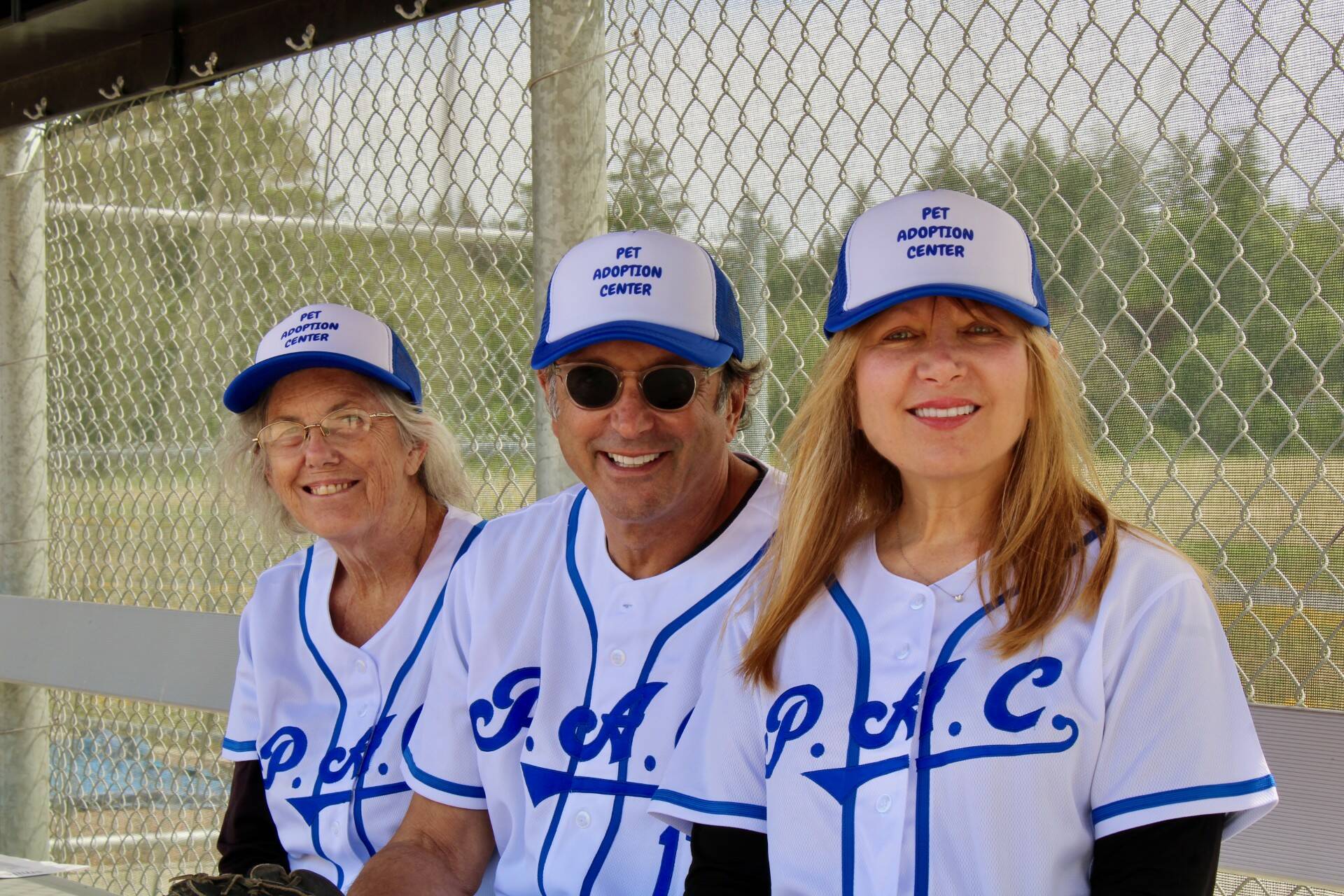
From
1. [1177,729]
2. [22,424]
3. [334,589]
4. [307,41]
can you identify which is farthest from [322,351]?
[22,424]

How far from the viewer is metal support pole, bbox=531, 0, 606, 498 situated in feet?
7.75

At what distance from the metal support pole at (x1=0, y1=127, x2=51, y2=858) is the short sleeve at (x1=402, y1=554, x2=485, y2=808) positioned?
241cm

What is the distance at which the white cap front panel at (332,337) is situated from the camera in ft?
8.01

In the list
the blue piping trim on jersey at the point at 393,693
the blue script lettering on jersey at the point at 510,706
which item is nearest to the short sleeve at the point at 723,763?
the blue script lettering on jersey at the point at 510,706

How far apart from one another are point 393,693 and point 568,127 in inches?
40.3

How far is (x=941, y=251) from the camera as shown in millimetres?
1547

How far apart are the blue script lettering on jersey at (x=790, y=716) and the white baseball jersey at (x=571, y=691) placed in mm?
218

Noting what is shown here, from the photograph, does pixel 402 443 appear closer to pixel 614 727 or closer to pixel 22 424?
pixel 614 727

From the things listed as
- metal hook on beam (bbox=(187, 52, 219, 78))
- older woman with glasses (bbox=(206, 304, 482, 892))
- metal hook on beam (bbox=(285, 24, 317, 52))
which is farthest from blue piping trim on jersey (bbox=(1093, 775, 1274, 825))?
metal hook on beam (bbox=(187, 52, 219, 78))

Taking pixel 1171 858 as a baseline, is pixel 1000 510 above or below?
above

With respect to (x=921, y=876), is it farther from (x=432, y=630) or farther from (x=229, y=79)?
(x=229, y=79)

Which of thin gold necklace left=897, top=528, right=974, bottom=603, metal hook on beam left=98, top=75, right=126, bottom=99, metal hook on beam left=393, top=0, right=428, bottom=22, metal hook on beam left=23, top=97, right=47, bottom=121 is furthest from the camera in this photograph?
metal hook on beam left=23, top=97, right=47, bottom=121

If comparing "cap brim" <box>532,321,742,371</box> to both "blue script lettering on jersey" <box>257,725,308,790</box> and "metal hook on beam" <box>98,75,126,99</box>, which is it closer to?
"blue script lettering on jersey" <box>257,725,308,790</box>

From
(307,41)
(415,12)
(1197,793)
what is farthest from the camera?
(307,41)
